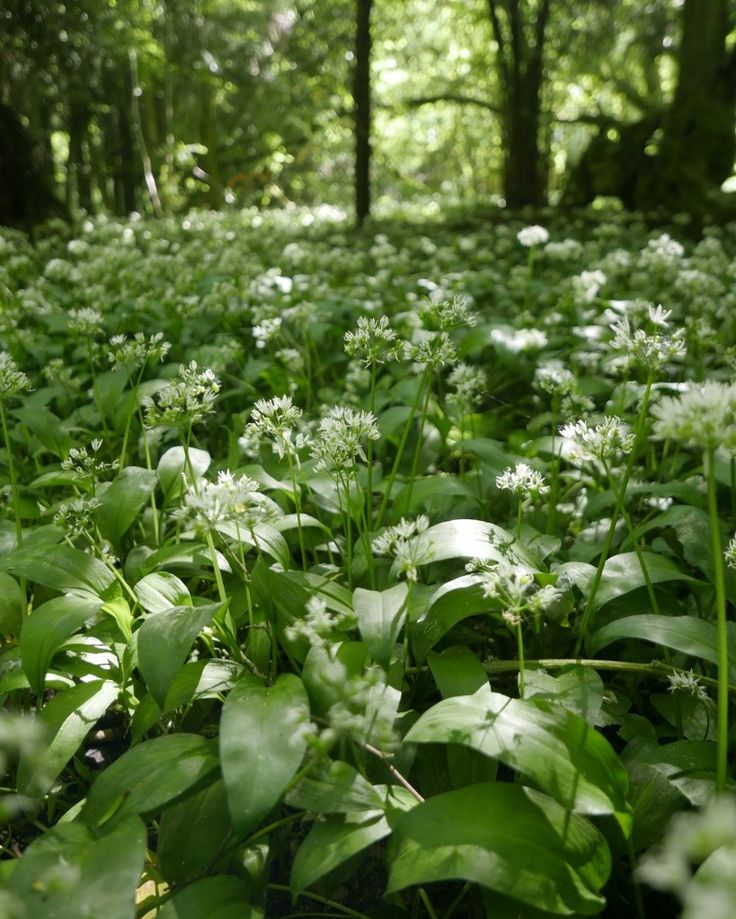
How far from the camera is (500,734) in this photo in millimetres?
1123

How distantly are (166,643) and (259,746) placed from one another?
0.31 m

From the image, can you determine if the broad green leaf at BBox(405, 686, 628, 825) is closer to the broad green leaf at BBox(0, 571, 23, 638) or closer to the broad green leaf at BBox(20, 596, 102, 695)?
the broad green leaf at BBox(20, 596, 102, 695)

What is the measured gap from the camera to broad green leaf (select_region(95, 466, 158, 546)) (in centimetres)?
195

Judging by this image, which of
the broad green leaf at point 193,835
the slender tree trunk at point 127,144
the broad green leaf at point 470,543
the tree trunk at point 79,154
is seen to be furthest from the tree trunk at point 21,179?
the broad green leaf at point 193,835

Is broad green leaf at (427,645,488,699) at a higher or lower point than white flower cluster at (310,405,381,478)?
lower

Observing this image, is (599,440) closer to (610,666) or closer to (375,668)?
(610,666)

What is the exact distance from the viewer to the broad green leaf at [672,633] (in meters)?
1.35

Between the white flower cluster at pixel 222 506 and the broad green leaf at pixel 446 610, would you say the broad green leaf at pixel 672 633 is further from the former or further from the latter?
the white flower cluster at pixel 222 506

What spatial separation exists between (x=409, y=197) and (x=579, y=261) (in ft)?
66.3

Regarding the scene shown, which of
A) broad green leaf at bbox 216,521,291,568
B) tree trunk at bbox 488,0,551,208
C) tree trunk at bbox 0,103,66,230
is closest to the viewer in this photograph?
broad green leaf at bbox 216,521,291,568

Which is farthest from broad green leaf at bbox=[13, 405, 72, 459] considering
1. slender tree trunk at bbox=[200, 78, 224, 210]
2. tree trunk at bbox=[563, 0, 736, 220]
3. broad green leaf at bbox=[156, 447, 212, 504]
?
slender tree trunk at bbox=[200, 78, 224, 210]

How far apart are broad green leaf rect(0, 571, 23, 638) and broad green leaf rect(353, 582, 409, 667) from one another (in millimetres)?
914

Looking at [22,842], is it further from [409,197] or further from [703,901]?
[409,197]

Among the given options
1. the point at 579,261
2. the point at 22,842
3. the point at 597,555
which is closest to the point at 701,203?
the point at 579,261
